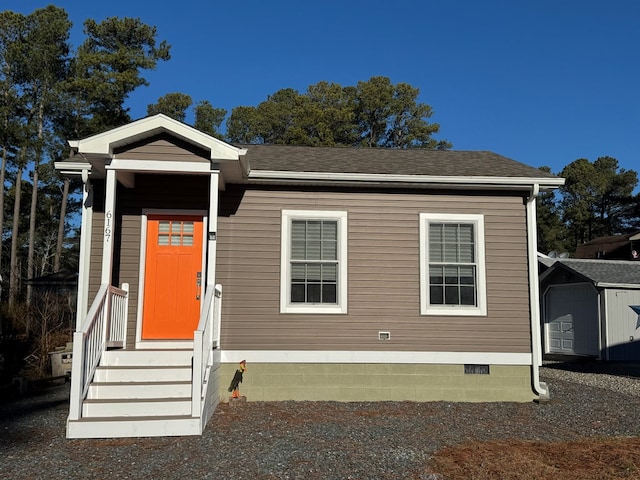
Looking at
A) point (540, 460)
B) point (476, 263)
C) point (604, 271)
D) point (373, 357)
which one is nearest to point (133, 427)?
point (373, 357)

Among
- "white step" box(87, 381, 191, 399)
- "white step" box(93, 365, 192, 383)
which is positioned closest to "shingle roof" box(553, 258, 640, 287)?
A: "white step" box(93, 365, 192, 383)

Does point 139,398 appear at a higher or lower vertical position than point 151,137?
lower

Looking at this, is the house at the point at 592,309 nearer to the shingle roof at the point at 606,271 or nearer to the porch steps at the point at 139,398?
the shingle roof at the point at 606,271

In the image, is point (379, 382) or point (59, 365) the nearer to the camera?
point (379, 382)

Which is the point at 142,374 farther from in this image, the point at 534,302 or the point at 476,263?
the point at 534,302

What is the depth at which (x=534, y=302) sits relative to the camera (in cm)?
852

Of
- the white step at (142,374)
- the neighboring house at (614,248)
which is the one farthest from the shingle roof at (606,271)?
the white step at (142,374)

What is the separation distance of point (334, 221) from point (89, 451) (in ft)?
15.1

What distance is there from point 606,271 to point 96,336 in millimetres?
15318

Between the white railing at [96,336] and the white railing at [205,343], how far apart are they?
1.17 meters

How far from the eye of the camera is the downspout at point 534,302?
840cm

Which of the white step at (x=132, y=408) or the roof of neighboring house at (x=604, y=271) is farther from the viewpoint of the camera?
the roof of neighboring house at (x=604, y=271)

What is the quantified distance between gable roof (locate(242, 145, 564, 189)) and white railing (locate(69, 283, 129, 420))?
2.56 m

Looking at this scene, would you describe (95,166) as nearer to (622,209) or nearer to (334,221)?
(334,221)
